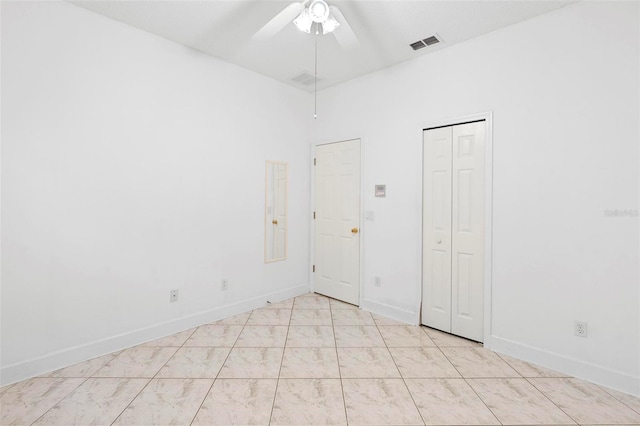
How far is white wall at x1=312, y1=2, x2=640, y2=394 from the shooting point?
2.14 m

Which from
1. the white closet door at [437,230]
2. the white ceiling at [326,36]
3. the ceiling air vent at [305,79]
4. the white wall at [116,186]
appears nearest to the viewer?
the white wall at [116,186]

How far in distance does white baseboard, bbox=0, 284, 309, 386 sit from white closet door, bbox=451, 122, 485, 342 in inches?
87.4

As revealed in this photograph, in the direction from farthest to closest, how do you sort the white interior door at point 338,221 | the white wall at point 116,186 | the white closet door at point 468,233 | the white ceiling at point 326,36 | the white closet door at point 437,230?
the white interior door at point 338,221
the white closet door at point 437,230
the white closet door at point 468,233
the white ceiling at point 326,36
the white wall at point 116,186

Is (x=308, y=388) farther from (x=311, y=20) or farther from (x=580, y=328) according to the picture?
(x=311, y=20)

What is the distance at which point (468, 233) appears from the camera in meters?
2.90

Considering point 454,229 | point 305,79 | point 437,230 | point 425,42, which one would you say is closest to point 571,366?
point 454,229

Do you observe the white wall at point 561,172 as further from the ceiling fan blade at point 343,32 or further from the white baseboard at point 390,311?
the ceiling fan blade at point 343,32

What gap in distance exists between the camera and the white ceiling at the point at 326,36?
7.79 ft

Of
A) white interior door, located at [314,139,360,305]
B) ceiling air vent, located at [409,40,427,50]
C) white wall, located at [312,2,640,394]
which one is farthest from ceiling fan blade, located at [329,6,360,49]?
white interior door, located at [314,139,360,305]

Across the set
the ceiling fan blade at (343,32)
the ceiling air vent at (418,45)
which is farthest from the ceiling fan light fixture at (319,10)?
the ceiling air vent at (418,45)

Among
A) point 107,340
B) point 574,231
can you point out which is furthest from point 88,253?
point 574,231

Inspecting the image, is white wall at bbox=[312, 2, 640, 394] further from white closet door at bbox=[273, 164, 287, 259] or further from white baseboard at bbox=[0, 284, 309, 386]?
white baseboard at bbox=[0, 284, 309, 386]

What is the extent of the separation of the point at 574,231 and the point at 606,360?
0.94m

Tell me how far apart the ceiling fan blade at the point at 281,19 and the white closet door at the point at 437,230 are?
174 centimetres
